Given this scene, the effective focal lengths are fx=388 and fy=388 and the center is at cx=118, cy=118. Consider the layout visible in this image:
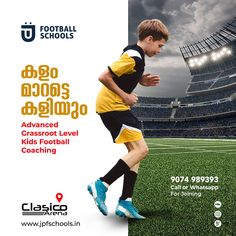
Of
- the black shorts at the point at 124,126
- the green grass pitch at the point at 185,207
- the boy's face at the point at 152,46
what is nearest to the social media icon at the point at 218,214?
the green grass pitch at the point at 185,207

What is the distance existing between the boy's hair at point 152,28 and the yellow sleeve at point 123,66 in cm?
25

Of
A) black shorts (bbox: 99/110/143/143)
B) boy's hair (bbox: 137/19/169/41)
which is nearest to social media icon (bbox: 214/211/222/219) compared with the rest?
black shorts (bbox: 99/110/143/143)

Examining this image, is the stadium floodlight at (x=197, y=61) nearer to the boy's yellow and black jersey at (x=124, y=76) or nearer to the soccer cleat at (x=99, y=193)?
the boy's yellow and black jersey at (x=124, y=76)

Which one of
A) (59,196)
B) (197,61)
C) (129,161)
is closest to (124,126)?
(129,161)

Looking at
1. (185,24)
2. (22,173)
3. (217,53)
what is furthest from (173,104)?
(22,173)

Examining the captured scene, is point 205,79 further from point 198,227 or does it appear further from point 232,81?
point 198,227

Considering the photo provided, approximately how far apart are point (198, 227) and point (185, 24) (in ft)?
5.59

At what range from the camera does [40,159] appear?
10.8ft

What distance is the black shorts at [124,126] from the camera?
10.3ft

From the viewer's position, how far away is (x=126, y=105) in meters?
3.17

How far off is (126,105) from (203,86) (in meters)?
1.32

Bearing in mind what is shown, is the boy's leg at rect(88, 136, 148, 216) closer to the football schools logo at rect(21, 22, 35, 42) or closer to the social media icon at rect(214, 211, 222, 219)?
the social media icon at rect(214, 211, 222, 219)

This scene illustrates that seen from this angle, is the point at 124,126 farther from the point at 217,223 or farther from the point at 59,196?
the point at 217,223

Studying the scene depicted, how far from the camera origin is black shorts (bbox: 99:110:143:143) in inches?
124
